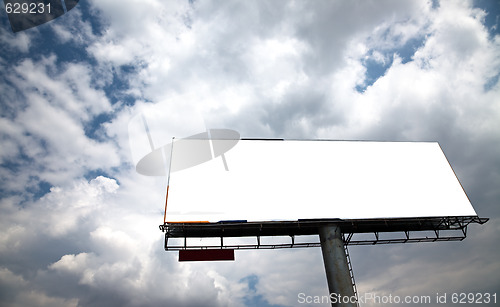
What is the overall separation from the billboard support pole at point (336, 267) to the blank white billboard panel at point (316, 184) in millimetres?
939

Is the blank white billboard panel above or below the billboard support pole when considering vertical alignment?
above

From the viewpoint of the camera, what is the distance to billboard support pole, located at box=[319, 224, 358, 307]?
39.7 feet

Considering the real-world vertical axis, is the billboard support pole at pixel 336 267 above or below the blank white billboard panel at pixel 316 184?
below

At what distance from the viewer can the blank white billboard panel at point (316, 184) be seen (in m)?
13.9

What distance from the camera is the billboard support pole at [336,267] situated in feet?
39.7

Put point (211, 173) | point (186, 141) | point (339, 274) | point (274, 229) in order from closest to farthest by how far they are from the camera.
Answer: point (339, 274) → point (274, 229) → point (211, 173) → point (186, 141)

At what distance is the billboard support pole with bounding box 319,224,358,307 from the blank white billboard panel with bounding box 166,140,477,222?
37.0 inches

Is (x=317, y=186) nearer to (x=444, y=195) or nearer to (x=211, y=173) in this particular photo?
(x=211, y=173)

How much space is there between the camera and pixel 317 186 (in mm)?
15219

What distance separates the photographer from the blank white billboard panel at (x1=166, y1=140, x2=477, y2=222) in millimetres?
13922

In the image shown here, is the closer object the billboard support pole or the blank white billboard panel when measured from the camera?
the billboard support pole

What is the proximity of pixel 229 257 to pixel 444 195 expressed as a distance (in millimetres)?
13006

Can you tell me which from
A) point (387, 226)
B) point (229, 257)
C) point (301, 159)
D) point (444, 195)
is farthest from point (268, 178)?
point (444, 195)

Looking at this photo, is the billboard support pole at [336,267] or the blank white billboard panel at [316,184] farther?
the blank white billboard panel at [316,184]
